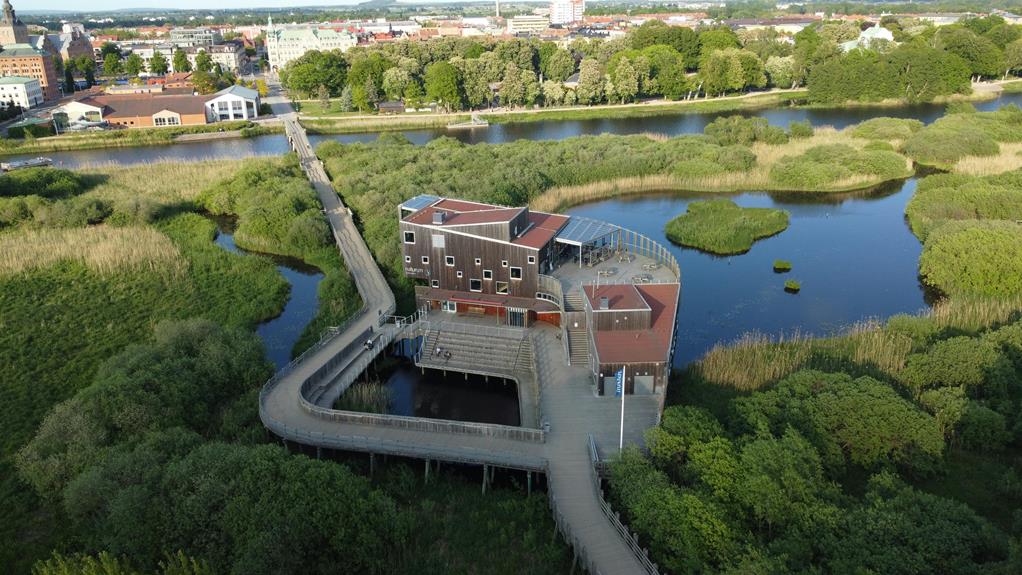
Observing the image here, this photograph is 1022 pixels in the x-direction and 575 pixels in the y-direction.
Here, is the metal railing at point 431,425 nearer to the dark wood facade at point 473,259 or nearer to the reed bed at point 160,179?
the dark wood facade at point 473,259

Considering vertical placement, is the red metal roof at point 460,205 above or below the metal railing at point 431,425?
above

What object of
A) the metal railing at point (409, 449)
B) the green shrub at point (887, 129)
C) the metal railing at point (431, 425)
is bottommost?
the metal railing at point (409, 449)

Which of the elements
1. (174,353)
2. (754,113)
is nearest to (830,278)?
(174,353)

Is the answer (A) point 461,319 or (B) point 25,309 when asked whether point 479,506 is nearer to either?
(A) point 461,319

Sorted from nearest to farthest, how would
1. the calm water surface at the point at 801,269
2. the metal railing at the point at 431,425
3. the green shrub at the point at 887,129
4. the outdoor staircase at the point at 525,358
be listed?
the metal railing at the point at 431,425, the outdoor staircase at the point at 525,358, the calm water surface at the point at 801,269, the green shrub at the point at 887,129

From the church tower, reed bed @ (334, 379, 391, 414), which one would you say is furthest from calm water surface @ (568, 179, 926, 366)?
the church tower

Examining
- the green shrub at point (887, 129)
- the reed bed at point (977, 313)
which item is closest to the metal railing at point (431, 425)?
the reed bed at point (977, 313)

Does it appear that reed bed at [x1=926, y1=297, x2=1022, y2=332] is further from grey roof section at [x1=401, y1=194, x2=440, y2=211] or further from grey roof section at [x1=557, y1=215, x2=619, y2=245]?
grey roof section at [x1=401, y1=194, x2=440, y2=211]
